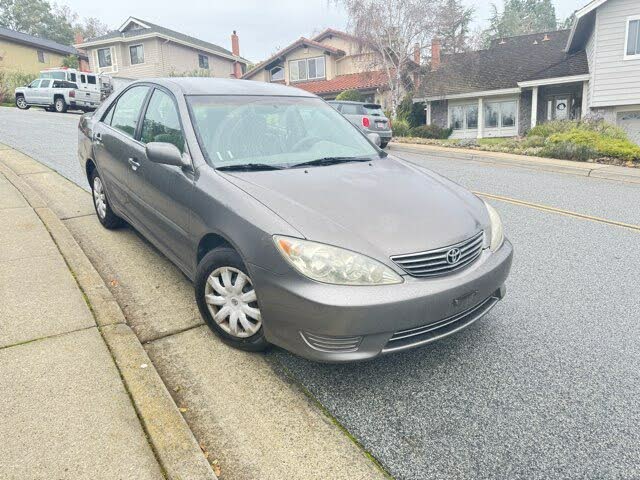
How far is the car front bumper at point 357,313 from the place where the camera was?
2.58m

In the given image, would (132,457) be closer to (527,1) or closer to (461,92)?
(461,92)

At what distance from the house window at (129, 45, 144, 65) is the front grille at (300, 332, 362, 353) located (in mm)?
41599

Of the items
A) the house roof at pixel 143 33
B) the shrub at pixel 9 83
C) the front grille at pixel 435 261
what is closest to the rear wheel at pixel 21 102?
the shrub at pixel 9 83

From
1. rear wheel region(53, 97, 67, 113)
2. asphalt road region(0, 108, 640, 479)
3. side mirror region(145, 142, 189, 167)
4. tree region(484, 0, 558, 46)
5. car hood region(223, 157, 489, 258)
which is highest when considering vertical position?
tree region(484, 0, 558, 46)

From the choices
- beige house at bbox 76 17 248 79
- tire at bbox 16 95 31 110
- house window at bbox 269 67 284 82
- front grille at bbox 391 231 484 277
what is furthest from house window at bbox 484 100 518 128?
front grille at bbox 391 231 484 277

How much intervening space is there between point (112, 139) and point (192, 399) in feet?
10.4

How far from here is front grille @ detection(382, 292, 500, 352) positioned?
2.72 metres

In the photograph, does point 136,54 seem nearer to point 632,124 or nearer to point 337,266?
point 632,124

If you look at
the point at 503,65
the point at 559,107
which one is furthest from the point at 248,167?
the point at 503,65

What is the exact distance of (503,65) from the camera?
27391mm

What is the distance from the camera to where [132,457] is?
90.0 inches

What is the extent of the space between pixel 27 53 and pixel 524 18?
215ft

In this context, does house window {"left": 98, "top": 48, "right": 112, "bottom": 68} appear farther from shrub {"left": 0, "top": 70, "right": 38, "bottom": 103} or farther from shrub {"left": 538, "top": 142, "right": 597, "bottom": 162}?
shrub {"left": 538, "top": 142, "right": 597, "bottom": 162}

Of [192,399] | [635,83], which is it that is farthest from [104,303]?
[635,83]
